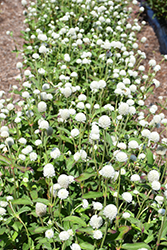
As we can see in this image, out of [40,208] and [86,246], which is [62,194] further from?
[86,246]

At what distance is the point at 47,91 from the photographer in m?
2.87

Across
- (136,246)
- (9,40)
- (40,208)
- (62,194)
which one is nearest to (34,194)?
(40,208)

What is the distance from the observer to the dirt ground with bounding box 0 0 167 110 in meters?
4.69

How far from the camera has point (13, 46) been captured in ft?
18.1

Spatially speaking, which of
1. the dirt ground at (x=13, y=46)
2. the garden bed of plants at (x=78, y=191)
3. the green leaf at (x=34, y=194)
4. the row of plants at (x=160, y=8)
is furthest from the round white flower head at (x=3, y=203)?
the row of plants at (x=160, y=8)

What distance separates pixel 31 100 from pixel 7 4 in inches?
213

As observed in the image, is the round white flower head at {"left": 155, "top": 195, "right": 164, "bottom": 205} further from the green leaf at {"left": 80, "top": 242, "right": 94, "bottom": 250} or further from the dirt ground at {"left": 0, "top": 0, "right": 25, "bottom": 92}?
the dirt ground at {"left": 0, "top": 0, "right": 25, "bottom": 92}

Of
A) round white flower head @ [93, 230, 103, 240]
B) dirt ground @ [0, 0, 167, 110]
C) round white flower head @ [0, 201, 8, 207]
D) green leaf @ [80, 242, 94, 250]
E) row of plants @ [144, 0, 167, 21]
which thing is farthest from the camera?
row of plants @ [144, 0, 167, 21]

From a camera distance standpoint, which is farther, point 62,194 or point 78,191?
point 78,191

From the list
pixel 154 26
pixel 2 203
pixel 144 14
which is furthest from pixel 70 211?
pixel 144 14

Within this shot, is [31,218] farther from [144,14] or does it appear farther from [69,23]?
[144,14]

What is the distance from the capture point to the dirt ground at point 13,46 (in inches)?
185

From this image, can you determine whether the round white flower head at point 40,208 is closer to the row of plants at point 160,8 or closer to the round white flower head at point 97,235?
the round white flower head at point 97,235

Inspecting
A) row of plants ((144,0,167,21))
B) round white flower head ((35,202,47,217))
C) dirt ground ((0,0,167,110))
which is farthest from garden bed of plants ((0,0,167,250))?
row of plants ((144,0,167,21))
